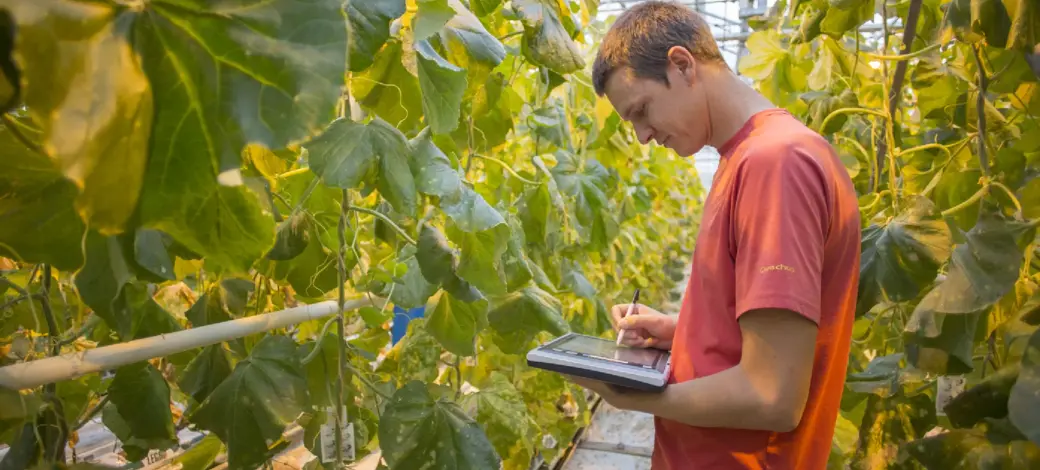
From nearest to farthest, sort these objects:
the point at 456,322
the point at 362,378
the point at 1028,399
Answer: the point at 1028,399 → the point at 362,378 → the point at 456,322

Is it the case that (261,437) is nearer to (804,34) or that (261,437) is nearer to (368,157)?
(368,157)

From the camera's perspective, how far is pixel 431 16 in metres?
0.88

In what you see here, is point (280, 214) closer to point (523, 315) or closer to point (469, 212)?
point (469, 212)

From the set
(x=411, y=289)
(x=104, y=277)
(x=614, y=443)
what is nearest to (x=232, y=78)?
(x=104, y=277)

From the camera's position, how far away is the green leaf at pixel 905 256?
1.07 meters

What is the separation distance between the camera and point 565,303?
2.27m

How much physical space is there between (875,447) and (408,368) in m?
0.90

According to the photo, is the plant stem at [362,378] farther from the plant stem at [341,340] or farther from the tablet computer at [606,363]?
the tablet computer at [606,363]

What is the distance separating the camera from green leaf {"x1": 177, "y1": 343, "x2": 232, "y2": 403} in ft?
3.43

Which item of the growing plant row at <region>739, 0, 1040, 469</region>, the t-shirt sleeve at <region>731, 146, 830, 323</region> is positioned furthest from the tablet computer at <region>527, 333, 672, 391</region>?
the growing plant row at <region>739, 0, 1040, 469</region>

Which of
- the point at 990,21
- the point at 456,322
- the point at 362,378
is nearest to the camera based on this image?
the point at 990,21

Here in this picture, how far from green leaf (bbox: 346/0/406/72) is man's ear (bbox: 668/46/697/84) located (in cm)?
37

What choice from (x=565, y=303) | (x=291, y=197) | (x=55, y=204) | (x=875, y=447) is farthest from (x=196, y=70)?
(x=565, y=303)

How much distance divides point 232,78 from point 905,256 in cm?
102
